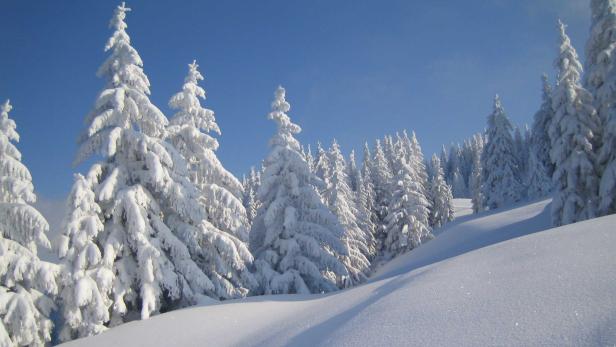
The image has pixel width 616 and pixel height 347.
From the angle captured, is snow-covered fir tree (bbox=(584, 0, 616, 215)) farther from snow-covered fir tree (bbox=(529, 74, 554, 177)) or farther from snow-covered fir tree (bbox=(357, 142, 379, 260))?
snow-covered fir tree (bbox=(357, 142, 379, 260))

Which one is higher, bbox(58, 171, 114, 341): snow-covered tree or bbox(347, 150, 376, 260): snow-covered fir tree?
bbox(347, 150, 376, 260): snow-covered fir tree

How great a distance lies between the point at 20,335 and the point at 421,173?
55.6 metres

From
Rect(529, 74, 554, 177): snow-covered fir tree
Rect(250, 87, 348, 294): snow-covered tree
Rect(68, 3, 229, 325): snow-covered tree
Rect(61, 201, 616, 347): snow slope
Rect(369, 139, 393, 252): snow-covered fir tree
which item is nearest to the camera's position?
Rect(61, 201, 616, 347): snow slope

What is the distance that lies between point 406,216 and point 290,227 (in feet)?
74.5

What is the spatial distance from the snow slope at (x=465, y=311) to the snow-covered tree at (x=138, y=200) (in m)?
1.97

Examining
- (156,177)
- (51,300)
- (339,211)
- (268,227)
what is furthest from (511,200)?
(51,300)

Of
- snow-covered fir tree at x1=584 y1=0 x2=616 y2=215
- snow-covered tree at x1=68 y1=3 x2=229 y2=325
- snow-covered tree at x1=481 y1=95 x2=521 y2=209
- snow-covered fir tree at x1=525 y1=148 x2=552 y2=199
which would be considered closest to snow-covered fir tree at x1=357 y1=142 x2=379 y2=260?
snow-covered tree at x1=481 y1=95 x2=521 y2=209

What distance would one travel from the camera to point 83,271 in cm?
1284

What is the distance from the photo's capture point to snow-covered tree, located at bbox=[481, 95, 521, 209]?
132 ft

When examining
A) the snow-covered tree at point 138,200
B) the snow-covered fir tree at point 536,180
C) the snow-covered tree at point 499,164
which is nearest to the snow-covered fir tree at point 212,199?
the snow-covered tree at point 138,200

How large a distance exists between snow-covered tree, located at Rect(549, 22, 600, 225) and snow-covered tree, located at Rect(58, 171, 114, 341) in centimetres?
2117

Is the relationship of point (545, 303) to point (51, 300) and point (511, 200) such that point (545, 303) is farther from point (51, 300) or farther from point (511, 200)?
point (511, 200)

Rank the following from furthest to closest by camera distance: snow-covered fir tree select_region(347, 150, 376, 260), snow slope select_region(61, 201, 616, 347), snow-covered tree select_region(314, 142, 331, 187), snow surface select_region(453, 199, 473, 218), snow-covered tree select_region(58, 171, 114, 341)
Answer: snow surface select_region(453, 199, 473, 218) → snow-covered fir tree select_region(347, 150, 376, 260) → snow-covered tree select_region(314, 142, 331, 187) → snow-covered tree select_region(58, 171, 114, 341) → snow slope select_region(61, 201, 616, 347)

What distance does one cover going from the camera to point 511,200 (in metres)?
40.2
